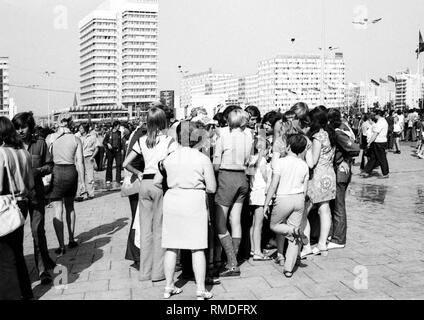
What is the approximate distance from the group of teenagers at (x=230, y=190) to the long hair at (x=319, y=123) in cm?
1

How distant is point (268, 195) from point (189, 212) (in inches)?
50.5

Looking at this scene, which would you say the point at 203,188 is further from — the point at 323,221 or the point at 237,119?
the point at 323,221

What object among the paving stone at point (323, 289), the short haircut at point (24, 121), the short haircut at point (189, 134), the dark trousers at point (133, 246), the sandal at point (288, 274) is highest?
the short haircut at point (24, 121)

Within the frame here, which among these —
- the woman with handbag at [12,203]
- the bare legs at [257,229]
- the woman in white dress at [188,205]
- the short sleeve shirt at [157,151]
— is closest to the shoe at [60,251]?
the woman with handbag at [12,203]

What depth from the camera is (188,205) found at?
4828mm

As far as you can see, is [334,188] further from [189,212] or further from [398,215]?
[398,215]

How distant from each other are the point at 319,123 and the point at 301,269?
1976 millimetres

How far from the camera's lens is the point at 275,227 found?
5773 mm

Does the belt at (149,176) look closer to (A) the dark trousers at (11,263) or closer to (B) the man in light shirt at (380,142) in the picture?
(A) the dark trousers at (11,263)

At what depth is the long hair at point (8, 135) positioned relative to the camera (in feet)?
15.1

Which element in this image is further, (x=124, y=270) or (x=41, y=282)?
(x=124, y=270)

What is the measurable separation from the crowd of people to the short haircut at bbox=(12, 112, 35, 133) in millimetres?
12

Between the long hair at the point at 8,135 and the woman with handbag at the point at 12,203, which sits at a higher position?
the long hair at the point at 8,135

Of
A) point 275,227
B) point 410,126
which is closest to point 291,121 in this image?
point 275,227
